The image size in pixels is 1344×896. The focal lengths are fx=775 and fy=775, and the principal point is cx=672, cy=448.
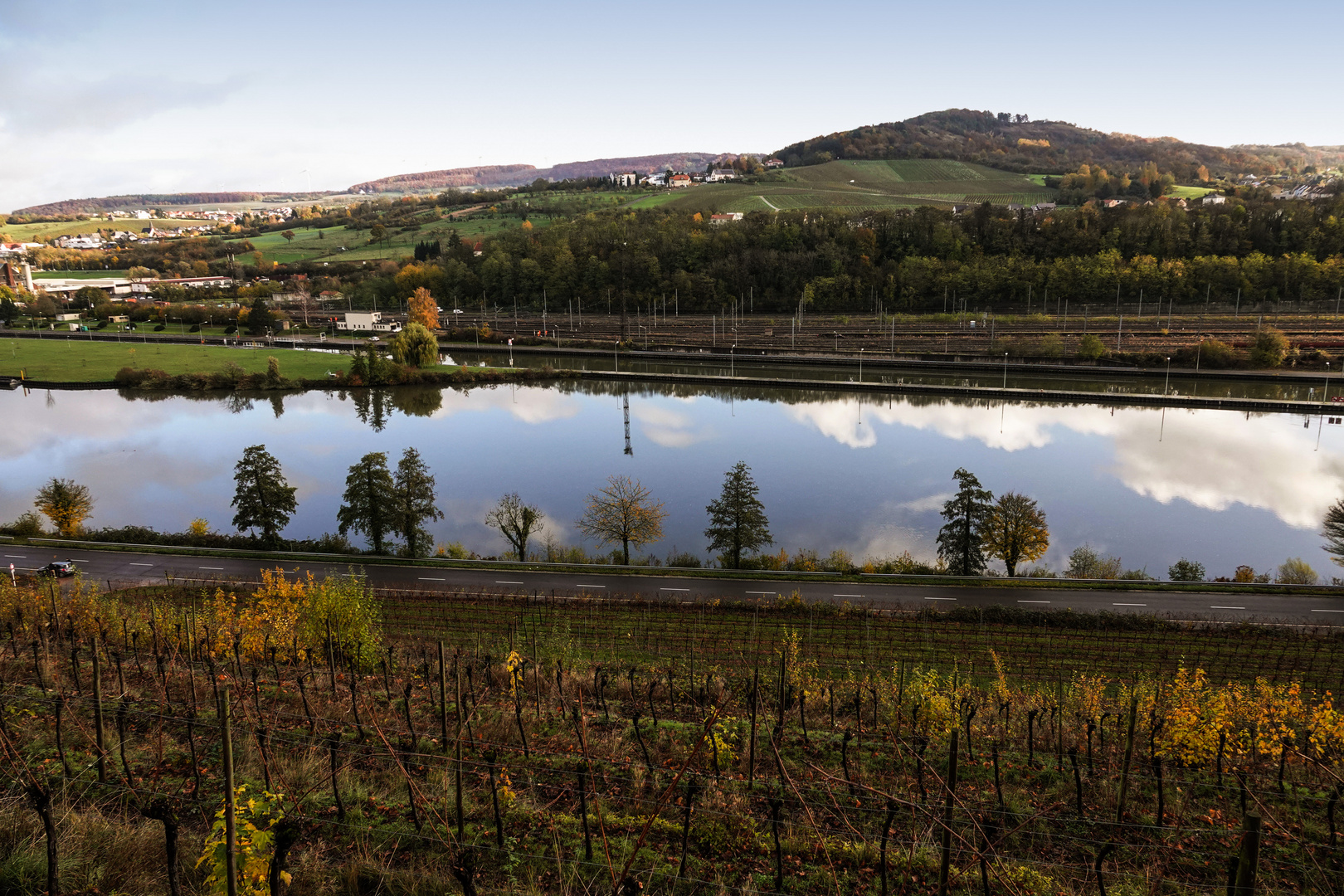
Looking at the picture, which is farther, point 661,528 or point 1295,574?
point 661,528

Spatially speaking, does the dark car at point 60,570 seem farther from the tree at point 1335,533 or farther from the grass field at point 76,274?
the grass field at point 76,274

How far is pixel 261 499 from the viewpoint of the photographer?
20.4 meters

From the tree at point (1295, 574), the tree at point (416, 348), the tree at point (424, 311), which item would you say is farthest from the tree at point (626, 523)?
the tree at point (424, 311)

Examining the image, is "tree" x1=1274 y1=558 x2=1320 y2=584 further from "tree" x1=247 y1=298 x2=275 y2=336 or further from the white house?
"tree" x1=247 y1=298 x2=275 y2=336

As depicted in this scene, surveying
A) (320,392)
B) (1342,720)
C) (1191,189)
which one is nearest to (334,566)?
(1342,720)

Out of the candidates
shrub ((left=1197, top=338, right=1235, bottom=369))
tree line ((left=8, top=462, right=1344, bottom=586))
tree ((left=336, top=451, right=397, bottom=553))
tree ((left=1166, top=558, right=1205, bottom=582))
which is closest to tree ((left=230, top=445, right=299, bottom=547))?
tree line ((left=8, top=462, right=1344, bottom=586))

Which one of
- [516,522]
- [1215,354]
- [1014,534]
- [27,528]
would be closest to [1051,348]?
[1215,354]

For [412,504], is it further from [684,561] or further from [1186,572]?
[1186,572]

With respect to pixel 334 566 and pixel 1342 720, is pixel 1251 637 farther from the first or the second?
pixel 334 566

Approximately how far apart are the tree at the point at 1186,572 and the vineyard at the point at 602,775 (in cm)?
651

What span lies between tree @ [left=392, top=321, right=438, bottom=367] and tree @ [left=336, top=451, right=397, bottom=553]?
27.8 metres

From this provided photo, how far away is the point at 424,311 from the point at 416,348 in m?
16.5

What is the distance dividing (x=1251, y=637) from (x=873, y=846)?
1338 cm

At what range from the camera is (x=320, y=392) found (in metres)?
43.4
